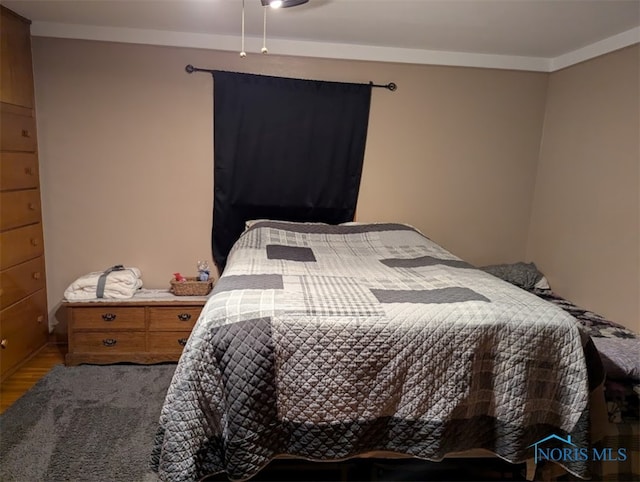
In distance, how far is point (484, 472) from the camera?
1.83 m

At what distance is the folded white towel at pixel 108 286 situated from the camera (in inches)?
108

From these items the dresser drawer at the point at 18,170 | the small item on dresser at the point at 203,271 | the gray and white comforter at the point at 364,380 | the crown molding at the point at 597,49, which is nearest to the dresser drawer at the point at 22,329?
the dresser drawer at the point at 18,170

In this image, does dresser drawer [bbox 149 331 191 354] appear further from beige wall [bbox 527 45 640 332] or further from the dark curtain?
beige wall [bbox 527 45 640 332]

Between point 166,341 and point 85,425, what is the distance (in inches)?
29.7

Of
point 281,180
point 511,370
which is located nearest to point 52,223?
point 281,180

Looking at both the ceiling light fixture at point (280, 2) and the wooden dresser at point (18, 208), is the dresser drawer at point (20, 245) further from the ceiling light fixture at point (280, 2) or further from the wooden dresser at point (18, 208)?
the ceiling light fixture at point (280, 2)

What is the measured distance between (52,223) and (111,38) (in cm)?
134

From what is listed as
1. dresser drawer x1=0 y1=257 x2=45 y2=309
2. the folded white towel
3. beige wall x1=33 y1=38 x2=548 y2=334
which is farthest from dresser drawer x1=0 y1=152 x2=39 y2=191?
the folded white towel

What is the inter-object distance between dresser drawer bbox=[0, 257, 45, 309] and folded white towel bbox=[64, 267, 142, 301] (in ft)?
0.85

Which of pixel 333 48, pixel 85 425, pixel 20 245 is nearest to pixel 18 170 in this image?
pixel 20 245

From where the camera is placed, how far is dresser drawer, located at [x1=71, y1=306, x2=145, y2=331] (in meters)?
2.71

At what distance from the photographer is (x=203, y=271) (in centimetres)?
310

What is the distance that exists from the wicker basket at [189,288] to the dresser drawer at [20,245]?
93 cm

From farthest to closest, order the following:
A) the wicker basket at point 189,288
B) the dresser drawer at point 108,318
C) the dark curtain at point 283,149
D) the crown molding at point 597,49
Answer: the dark curtain at point 283,149, the wicker basket at point 189,288, the dresser drawer at point 108,318, the crown molding at point 597,49
